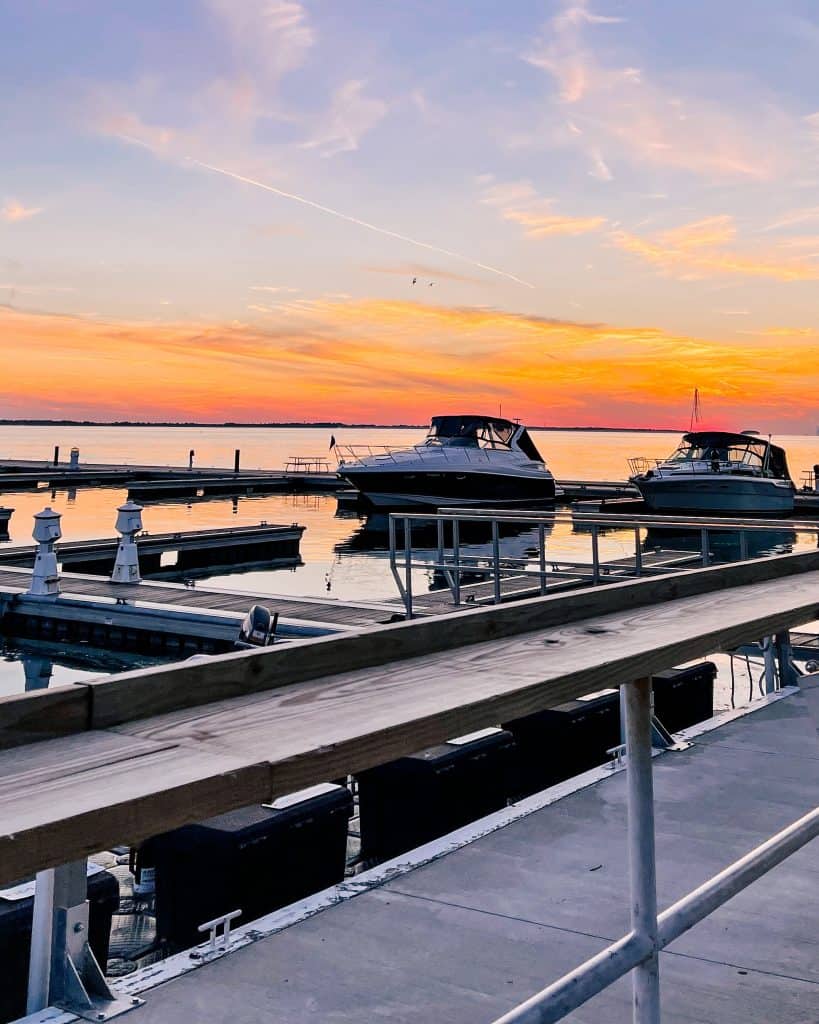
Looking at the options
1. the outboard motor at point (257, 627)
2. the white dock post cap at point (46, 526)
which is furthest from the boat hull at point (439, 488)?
the outboard motor at point (257, 627)

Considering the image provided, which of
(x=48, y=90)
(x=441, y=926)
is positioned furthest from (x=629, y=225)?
(x=441, y=926)

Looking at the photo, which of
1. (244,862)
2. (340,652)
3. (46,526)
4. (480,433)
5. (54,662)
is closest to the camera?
(340,652)

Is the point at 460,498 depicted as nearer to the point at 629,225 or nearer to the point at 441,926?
the point at 629,225

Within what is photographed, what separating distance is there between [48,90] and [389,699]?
21.4 metres

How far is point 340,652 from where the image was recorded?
65.9 inches

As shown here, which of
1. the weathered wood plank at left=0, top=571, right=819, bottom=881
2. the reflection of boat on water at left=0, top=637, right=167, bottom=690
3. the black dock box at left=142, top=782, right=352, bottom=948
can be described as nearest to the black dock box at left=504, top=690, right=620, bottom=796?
the black dock box at left=142, top=782, right=352, bottom=948

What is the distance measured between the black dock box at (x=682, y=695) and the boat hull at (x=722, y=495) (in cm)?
2858

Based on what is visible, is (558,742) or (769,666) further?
(769,666)

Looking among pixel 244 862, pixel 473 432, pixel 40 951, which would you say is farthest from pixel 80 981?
pixel 473 432

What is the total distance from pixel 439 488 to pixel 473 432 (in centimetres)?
393

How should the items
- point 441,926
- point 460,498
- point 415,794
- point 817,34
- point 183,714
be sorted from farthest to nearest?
point 460,498, point 817,34, point 415,794, point 441,926, point 183,714

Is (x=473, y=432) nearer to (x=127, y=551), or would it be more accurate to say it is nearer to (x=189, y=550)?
(x=189, y=550)

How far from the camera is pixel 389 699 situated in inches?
57.7

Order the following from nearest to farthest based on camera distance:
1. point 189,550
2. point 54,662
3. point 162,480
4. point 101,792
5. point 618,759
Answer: point 101,792 → point 618,759 → point 54,662 → point 189,550 → point 162,480
